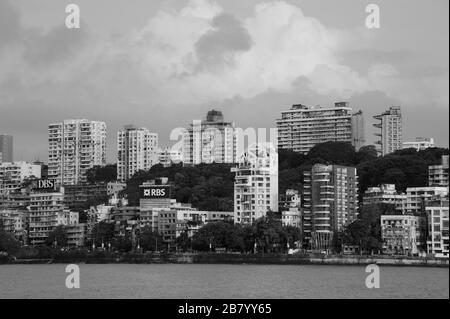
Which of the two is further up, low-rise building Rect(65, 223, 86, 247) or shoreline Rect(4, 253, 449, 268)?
low-rise building Rect(65, 223, 86, 247)

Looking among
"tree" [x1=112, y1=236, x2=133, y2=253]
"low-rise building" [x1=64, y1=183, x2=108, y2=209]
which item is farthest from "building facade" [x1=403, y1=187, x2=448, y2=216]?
"low-rise building" [x1=64, y1=183, x2=108, y2=209]

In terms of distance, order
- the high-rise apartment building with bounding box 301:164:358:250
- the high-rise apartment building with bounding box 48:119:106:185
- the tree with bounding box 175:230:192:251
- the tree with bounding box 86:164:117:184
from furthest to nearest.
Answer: the high-rise apartment building with bounding box 48:119:106:185 → the tree with bounding box 86:164:117:184 → the tree with bounding box 175:230:192:251 → the high-rise apartment building with bounding box 301:164:358:250

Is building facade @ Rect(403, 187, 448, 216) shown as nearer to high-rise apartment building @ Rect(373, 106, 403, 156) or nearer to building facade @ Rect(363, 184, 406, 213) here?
building facade @ Rect(363, 184, 406, 213)

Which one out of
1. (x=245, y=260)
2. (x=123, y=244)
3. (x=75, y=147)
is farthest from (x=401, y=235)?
(x=75, y=147)

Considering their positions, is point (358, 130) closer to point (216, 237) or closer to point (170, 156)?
point (170, 156)

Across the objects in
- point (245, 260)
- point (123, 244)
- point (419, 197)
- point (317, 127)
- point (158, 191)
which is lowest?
point (245, 260)

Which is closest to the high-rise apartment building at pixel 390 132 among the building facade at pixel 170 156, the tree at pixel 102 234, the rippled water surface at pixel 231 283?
Result: the building facade at pixel 170 156
